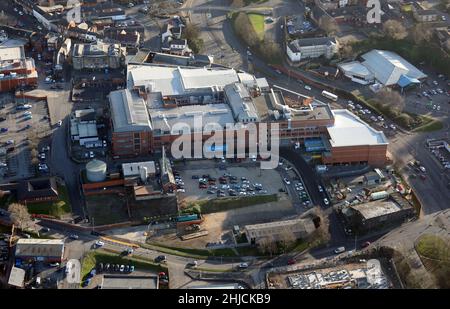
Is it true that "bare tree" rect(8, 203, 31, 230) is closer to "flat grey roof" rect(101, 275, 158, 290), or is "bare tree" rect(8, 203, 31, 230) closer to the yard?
the yard

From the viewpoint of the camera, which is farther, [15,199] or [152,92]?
[152,92]

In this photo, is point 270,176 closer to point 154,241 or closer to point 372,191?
point 372,191

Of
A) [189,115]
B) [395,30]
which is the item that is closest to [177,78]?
[189,115]

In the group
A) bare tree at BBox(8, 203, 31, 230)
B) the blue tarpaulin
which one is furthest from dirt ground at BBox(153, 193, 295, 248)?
the blue tarpaulin
